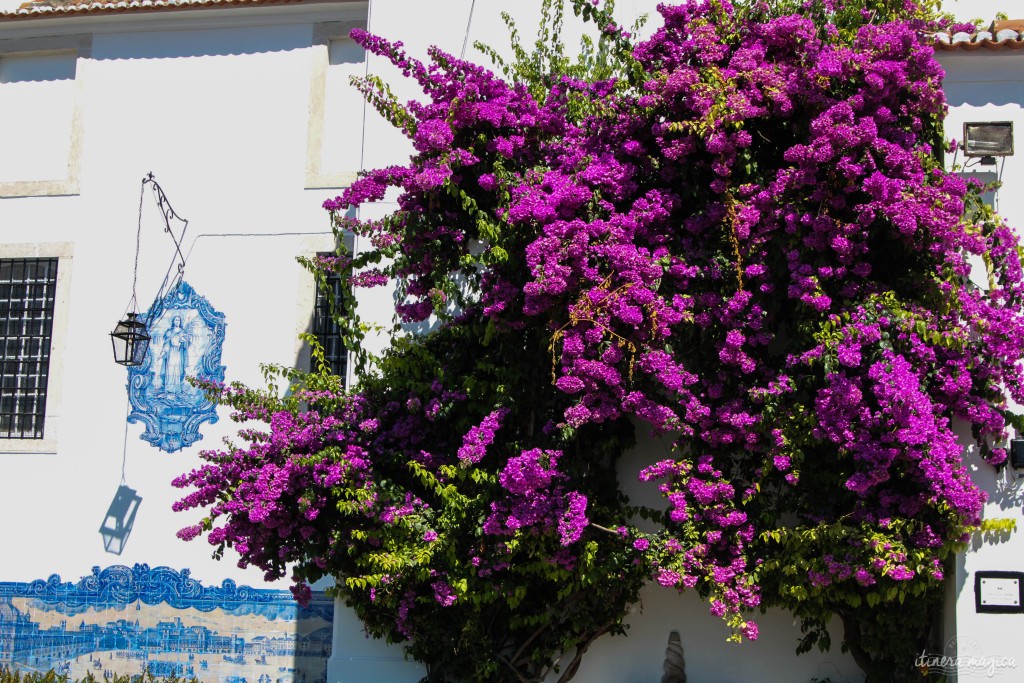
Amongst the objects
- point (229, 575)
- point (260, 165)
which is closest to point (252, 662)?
point (229, 575)

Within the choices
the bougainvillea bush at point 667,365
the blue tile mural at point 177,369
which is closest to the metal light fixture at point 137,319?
the blue tile mural at point 177,369

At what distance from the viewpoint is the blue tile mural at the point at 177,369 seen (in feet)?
A: 31.4

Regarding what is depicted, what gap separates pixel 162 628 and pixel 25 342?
2963mm

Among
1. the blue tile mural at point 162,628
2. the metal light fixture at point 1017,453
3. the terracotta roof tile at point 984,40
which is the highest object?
the terracotta roof tile at point 984,40

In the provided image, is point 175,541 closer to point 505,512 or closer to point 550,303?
point 505,512

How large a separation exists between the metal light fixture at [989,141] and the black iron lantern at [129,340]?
682 cm

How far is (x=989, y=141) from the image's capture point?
280 inches

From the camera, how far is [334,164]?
32.0 feet

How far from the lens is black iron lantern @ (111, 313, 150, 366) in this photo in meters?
9.57

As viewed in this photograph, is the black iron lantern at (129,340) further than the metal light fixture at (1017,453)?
Yes

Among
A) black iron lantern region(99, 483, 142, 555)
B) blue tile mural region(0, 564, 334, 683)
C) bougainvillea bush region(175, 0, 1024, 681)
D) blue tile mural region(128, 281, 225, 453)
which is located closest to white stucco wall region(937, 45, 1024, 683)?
bougainvillea bush region(175, 0, 1024, 681)

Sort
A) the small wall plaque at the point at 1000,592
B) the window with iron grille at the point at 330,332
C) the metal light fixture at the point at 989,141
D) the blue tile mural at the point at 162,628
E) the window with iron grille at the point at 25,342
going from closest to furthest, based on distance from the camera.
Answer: the small wall plaque at the point at 1000,592 < the metal light fixture at the point at 989,141 < the blue tile mural at the point at 162,628 < the window with iron grille at the point at 330,332 < the window with iron grille at the point at 25,342

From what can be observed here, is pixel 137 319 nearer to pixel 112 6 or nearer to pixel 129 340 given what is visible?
pixel 129 340

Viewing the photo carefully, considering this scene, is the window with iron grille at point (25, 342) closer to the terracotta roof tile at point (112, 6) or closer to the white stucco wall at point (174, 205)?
the white stucco wall at point (174, 205)
